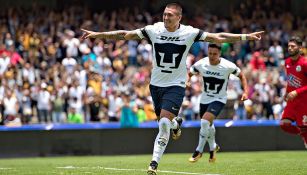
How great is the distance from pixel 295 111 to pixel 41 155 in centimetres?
1102

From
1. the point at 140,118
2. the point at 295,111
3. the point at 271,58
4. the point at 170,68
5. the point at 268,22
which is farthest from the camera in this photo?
the point at 268,22

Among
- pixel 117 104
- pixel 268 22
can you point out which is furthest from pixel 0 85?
pixel 268 22

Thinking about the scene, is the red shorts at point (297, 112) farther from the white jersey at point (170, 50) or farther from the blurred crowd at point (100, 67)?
the blurred crowd at point (100, 67)

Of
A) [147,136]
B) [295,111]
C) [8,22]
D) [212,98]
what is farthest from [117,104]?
[295,111]

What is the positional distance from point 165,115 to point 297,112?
4.45m

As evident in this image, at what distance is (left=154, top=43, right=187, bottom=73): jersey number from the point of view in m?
14.2

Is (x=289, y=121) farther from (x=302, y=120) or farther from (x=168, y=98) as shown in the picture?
(x=168, y=98)

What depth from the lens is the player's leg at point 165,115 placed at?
531 inches

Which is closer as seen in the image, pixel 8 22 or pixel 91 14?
pixel 8 22

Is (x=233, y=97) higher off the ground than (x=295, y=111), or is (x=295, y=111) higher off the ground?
(x=295, y=111)

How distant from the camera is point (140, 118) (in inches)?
1131

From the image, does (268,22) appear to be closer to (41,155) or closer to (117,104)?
(117,104)

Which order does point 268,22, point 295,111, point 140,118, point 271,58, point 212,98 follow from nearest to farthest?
point 295,111, point 212,98, point 140,118, point 271,58, point 268,22

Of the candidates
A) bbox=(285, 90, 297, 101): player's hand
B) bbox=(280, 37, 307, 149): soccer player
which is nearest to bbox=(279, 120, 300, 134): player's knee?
bbox=(280, 37, 307, 149): soccer player
